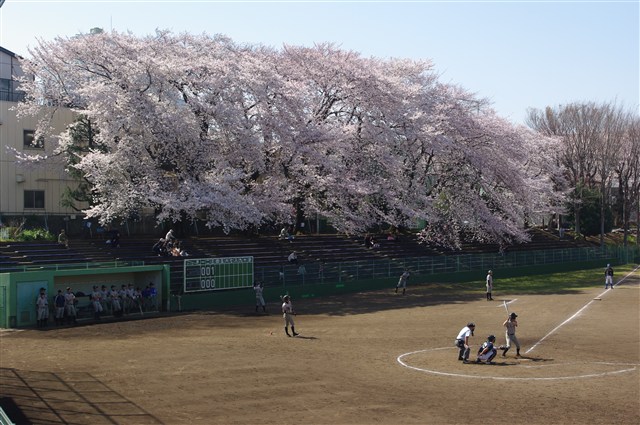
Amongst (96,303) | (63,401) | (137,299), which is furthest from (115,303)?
(63,401)

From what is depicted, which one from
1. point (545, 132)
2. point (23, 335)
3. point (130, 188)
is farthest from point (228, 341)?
point (545, 132)

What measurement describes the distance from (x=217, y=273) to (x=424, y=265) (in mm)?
20616

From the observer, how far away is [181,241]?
164 feet

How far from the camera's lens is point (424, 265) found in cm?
5719

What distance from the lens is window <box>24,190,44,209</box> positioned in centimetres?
5000

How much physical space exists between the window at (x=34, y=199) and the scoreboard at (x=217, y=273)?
1574cm

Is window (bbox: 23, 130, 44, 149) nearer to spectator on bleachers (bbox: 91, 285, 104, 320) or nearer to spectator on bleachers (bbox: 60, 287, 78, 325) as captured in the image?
spectator on bleachers (bbox: 91, 285, 104, 320)

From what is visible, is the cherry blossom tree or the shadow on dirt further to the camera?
the cherry blossom tree

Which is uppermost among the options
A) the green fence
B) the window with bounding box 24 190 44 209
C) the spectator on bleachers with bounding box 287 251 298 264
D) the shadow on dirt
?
the window with bounding box 24 190 44 209

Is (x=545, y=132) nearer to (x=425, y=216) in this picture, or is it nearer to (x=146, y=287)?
(x=425, y=216)

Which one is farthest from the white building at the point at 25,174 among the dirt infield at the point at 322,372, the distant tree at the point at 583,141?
the distant tree at the point at 583,141

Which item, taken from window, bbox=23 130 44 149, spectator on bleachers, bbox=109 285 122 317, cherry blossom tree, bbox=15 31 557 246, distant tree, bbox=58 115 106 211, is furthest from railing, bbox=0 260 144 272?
window, bbox=23 130 44 149

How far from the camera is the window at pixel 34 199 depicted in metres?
50.0

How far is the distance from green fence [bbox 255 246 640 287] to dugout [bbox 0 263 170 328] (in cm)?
795
